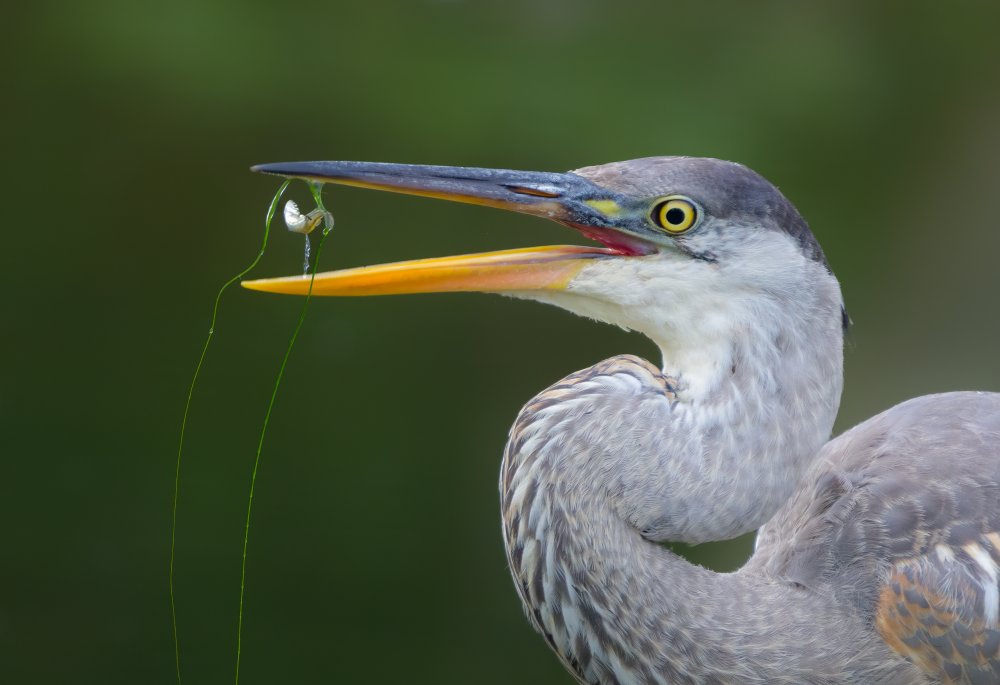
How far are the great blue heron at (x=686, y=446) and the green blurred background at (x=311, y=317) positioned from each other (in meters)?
2.03

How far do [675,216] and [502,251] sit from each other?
239mm

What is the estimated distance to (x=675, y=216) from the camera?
1.53 m

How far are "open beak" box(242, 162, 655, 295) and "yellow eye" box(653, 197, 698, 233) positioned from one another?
40 mm

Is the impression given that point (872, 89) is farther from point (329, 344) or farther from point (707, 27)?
point (329, 344)

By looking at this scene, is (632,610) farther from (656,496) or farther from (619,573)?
(656,496)

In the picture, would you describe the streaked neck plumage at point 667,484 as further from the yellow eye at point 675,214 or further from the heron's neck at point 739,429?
the yellow eye at point 675,214

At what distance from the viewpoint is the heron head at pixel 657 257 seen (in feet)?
4.99

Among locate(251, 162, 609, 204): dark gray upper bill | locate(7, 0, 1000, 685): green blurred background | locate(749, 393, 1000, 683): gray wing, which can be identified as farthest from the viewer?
locate(7, 0, 1000, 685): green blurred background

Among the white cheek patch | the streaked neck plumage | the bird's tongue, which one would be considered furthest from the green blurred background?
the white cheek patch

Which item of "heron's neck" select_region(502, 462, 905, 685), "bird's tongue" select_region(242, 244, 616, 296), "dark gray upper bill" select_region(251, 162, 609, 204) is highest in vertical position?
"dark gray upper bill" select_region(251, 162, 609, 204)

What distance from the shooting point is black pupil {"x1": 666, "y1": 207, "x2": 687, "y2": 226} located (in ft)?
5.00

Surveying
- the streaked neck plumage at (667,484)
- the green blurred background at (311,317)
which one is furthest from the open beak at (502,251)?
the green blurred background at (311,317)

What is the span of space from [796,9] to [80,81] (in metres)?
2.50

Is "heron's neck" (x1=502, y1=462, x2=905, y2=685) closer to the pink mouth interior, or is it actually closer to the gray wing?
the gray wing
